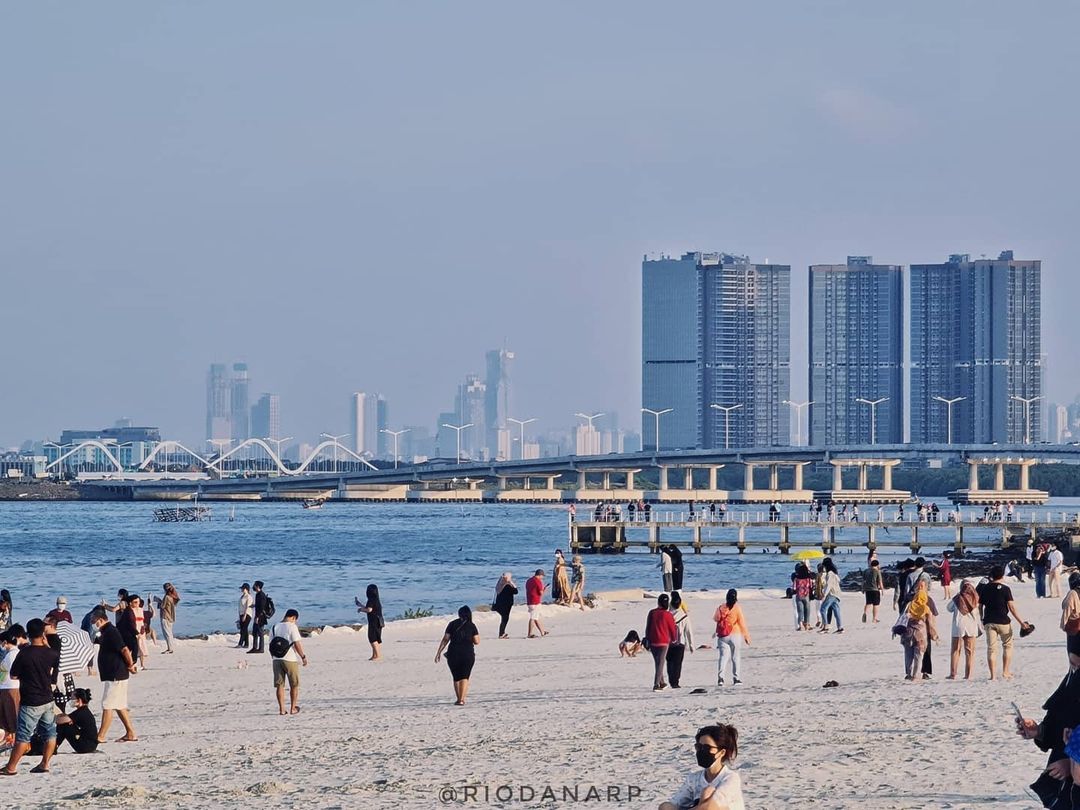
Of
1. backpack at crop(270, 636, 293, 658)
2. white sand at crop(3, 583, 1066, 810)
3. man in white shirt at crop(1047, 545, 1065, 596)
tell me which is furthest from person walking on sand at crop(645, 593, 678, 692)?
man in white shirt at crop(1047, 545, 1065, 596)

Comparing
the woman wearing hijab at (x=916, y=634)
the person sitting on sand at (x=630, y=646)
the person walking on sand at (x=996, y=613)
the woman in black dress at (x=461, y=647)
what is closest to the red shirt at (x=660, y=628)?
the woman in black dress at (x=461, y=647)

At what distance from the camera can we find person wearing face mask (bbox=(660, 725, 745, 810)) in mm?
9648

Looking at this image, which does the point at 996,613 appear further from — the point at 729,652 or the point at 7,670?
the point at 7,670

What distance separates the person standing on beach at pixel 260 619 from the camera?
30344 mm

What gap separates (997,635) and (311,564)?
5819 cm

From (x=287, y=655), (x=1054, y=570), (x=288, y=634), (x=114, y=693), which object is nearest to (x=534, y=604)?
(x=287, y=655)

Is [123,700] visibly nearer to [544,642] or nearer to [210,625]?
[544,642]

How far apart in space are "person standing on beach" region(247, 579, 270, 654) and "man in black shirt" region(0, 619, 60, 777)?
44.7 ft

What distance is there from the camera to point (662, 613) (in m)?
22.2

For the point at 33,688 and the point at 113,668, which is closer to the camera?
the point at 33,688

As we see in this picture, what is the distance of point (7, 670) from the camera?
16703mm

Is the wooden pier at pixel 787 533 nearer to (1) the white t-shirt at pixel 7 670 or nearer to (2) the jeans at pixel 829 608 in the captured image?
(2) the jeans at pixel 829 608

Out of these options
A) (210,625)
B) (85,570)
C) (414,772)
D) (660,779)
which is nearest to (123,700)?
(414,772)

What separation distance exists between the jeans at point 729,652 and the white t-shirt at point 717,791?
41.5 ft
